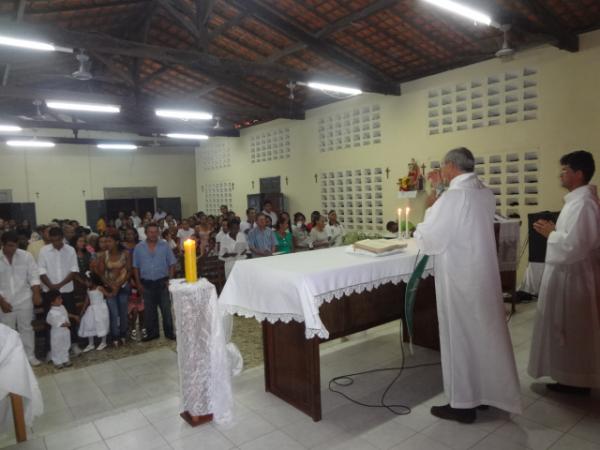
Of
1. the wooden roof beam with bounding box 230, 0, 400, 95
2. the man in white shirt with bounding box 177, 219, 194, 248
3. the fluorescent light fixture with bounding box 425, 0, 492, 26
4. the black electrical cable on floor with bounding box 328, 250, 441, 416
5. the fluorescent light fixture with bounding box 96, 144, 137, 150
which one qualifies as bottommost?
the black electrical cable on floor with bounding box 328, 250, 441, 416

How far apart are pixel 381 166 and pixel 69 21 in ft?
23.6

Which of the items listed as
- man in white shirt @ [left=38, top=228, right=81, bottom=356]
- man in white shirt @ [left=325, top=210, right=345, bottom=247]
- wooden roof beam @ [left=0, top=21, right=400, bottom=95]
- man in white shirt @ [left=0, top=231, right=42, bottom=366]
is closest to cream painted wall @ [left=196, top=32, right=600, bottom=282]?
wooden roof beam @ [left=0, top=21, right=400, bottom=95]

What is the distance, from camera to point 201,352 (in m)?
3.26

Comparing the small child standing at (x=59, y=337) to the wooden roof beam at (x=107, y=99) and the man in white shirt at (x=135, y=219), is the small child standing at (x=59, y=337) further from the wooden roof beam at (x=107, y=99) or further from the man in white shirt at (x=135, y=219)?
the man in white shirt at (x=135, y=219)

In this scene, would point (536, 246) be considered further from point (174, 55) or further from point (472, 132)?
point (174, 55)

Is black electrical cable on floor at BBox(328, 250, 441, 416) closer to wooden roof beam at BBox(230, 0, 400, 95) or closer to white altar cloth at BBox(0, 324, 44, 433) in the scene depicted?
white altar cloth at BBox(0, 324, 44, 433)

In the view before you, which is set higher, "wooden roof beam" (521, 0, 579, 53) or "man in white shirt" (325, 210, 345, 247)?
"wooden roof beam" (521, 0, 579, 53)

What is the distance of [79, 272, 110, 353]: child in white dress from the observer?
227 inches

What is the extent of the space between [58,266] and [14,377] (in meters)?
2.75

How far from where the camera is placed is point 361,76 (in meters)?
9.38

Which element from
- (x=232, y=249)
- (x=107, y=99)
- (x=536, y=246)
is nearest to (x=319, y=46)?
(x=232, y=249)

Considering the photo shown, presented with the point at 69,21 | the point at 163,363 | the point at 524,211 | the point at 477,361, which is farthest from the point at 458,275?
the point at 69,21

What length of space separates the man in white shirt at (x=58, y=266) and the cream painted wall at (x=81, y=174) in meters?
11.5

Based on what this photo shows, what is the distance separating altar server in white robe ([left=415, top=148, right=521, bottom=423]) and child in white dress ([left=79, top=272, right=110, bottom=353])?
14.8 feet
